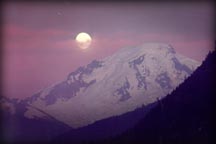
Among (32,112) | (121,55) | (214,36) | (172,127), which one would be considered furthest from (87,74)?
(214,36)

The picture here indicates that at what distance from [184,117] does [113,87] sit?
2.94 ft

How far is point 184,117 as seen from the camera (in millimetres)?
3904

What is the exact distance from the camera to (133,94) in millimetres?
3928

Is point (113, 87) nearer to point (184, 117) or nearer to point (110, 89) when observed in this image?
point (110, 89)

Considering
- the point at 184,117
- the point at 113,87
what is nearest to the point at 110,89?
the point at 113,87

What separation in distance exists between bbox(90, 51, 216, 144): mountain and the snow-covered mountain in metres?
0.12

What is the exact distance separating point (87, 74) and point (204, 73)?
134cm

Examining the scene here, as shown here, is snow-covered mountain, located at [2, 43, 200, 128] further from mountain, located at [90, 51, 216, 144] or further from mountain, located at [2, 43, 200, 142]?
mountain, located at [90, 51, 216, 144]

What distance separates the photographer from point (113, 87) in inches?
155

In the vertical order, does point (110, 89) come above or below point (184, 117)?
above

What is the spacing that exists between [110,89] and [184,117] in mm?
920

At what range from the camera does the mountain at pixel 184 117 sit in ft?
12.4

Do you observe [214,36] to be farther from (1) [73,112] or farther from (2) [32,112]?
(2) [32,112]

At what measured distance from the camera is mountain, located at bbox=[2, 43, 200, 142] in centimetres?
386
